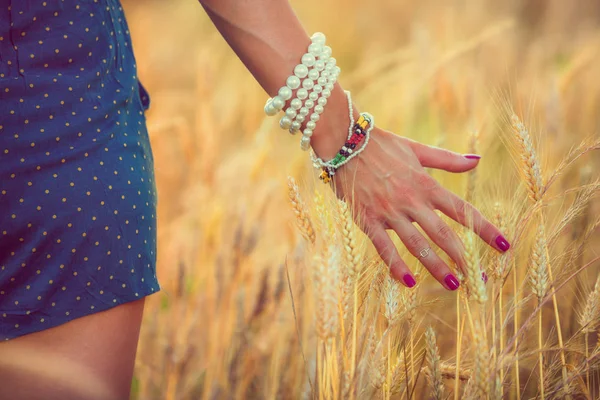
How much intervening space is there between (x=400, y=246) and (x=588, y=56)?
1.12 m

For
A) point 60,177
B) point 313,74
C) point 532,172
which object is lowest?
point 60,177

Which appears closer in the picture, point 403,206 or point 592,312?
point 403,206

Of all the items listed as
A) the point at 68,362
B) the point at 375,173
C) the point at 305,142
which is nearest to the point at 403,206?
the point at 375,173

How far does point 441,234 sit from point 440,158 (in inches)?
4.8

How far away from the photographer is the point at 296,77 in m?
0.94

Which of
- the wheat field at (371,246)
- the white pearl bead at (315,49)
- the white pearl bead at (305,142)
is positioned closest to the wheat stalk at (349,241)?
the wheat field at (371,246)

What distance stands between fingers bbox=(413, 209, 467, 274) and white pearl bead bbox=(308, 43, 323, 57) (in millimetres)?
269

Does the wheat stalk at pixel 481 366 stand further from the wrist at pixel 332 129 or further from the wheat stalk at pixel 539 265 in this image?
the wrist at pixel 332 129

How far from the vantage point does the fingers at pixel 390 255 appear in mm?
941

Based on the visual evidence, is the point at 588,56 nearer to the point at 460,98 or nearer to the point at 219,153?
the point at 460,98

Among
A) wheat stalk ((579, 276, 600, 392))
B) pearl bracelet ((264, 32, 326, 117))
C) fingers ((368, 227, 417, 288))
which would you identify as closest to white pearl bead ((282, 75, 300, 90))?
pearl bracelet ((264, 32, 326, 117))

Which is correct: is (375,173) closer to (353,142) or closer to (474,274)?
(353,142)

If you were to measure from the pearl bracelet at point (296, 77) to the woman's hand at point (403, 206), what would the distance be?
0.42ft

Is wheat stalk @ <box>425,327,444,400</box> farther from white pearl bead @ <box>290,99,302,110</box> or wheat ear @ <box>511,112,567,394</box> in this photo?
white pearl bead @ <box>290,99,302,110</box>
